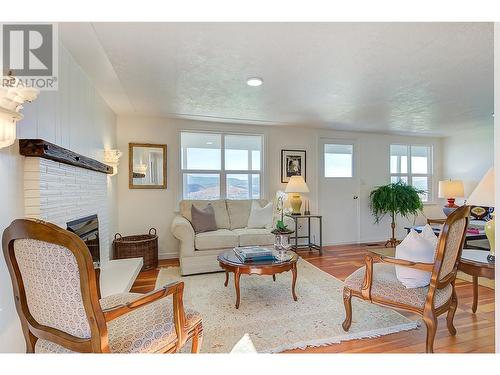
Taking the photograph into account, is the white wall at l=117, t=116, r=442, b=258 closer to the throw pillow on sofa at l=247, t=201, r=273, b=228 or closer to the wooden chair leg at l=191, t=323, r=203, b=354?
the throw pillow on sofa at l=247, t=201, r=273, b=228

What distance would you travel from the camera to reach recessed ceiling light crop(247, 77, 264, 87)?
2721 millimetres

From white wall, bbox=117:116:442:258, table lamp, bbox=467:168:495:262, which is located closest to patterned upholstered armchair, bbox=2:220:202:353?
table lamp, bbox=467:168:495:262

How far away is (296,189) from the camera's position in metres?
4.41

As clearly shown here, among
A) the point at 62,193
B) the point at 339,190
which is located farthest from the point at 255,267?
the point at 339,190

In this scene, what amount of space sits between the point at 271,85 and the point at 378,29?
4.07 ft

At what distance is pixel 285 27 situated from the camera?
1.81 metres

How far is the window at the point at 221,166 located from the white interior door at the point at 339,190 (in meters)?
1.34

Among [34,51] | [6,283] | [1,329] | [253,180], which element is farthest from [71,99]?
[253,180]

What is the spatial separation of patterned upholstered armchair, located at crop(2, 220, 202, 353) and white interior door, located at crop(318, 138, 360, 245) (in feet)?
14.4

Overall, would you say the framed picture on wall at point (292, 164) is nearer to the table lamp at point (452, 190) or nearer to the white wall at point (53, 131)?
the table lamp at point (452, 190)

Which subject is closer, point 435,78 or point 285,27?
point 285,27

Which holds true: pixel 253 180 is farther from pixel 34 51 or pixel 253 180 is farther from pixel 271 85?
pixel 34 51

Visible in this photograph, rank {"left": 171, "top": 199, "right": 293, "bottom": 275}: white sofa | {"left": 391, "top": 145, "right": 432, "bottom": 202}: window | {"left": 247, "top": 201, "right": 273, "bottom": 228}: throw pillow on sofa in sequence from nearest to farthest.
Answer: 1. {"left": 171, "top": 199, "right": 293, "bottom": 275}: white sofa
2. {"left": 247, "top": 201, "right": 273, "bottom": 228}: throw pillow on sofa
3. {"left": 391, "top": 145, "right": 432, "bottom": 202}: window

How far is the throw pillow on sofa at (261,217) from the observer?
4.15 m
